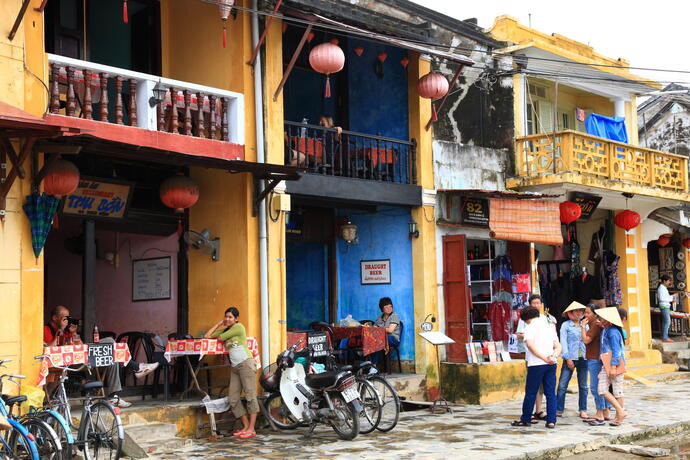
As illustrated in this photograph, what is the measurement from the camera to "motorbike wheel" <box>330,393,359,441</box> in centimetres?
1067

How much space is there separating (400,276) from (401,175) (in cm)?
183

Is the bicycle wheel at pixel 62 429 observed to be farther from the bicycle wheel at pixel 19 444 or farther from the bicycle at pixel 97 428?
the bicycle wheel at pixel 19 444

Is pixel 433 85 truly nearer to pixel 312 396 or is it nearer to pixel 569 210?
pixel 569 210

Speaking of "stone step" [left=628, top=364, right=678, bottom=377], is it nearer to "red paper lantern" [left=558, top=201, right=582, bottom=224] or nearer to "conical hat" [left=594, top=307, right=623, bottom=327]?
"red paper lantern" [left=558, top=201, right=582, bottom=224]

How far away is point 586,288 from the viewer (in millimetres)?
19859

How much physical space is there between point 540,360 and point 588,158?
20.5ft

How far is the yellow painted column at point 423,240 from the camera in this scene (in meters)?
14.9

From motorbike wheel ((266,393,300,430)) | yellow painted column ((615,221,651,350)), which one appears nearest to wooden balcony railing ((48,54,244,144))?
Result: motorbike wheel ((266,393,300,430))

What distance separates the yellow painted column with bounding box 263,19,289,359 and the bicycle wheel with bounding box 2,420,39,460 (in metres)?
4.29

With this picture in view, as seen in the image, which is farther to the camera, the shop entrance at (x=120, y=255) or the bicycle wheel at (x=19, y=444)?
the shop entrance at (x=120, y=255)

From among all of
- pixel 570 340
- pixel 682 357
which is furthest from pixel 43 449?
pixel 682 357

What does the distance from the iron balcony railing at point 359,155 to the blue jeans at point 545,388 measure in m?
4.64

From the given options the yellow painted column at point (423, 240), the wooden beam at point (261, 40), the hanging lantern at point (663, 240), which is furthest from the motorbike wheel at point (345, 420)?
the hanging lantern at point (663, 240)

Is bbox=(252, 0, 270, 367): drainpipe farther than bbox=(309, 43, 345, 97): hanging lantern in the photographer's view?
No
